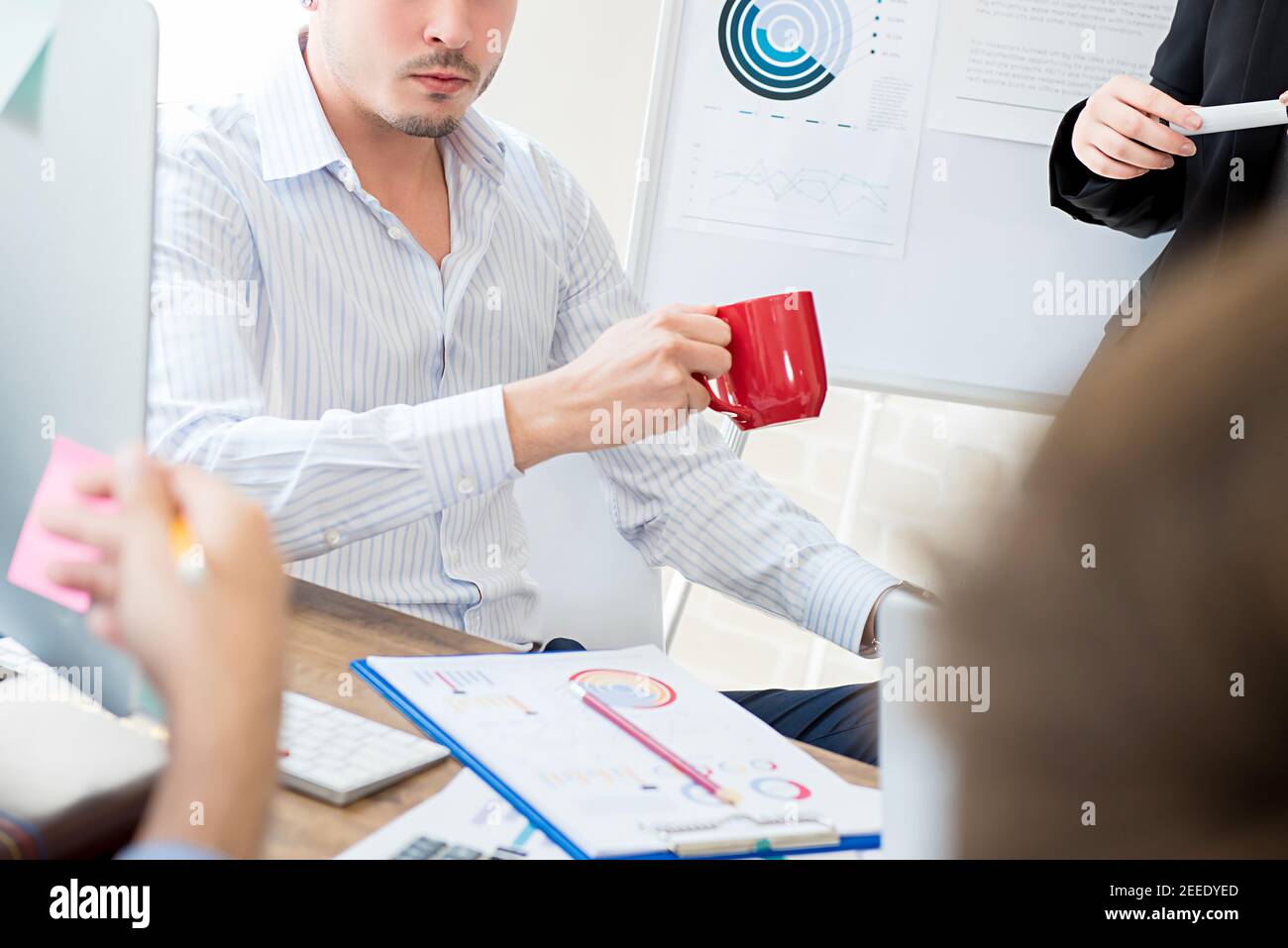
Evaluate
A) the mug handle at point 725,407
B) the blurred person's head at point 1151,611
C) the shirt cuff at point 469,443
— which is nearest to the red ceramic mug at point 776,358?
the mug handle at point 725,407

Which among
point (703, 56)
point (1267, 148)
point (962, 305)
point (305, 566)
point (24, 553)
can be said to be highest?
point (703, 56)

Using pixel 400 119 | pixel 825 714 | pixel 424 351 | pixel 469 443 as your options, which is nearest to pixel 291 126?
pixel 400 119

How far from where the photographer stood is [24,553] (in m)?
0.54

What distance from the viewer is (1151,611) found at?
0.29 metres

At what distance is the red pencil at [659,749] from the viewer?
0.66 metres

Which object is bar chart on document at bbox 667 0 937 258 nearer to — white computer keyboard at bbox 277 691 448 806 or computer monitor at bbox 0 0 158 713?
white computer keyboard at bbox 277 691 448 806

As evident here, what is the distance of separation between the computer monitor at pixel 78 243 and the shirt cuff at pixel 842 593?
0.72 meters

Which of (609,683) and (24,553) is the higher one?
(24,553)

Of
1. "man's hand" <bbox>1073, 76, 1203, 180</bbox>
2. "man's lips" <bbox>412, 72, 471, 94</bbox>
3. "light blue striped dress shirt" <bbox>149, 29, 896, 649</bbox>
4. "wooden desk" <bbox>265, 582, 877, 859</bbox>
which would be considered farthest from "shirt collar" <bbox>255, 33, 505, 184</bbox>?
"man's hand" <bbox>1073, 76, 1203, 180</bbox>

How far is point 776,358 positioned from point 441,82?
51 centimetres

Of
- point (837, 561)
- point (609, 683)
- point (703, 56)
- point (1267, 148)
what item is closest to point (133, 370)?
point (609, 683)

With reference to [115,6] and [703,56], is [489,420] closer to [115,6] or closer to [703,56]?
[115,6]
